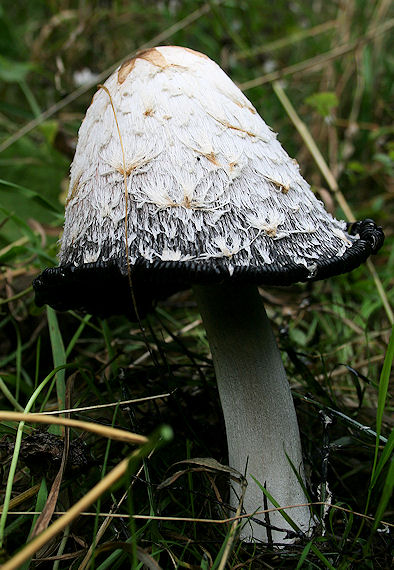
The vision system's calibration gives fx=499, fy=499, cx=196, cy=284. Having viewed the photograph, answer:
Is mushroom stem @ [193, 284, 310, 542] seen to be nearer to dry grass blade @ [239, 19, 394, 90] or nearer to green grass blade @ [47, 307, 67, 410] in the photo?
green grass blade @ [47, 307, 67, 410]

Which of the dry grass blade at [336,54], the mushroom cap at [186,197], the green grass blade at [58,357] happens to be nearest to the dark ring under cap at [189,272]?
the mushroom cap at [186,197]

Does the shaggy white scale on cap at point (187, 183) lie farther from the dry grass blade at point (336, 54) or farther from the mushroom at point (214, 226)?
the dry grass blade at point (336, 54)

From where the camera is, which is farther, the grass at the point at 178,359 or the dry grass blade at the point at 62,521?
the grass at the point at 178,359

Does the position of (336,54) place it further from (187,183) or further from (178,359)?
(187,183)

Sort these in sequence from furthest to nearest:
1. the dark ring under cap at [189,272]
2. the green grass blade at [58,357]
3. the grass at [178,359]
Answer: the green grass blade at [58,357]
the grass at [178,359]
the dark ring under cap at [189,272]

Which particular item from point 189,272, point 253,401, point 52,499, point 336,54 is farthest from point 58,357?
point 336,54

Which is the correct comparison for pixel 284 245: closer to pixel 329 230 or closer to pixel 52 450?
pixel 329 230
